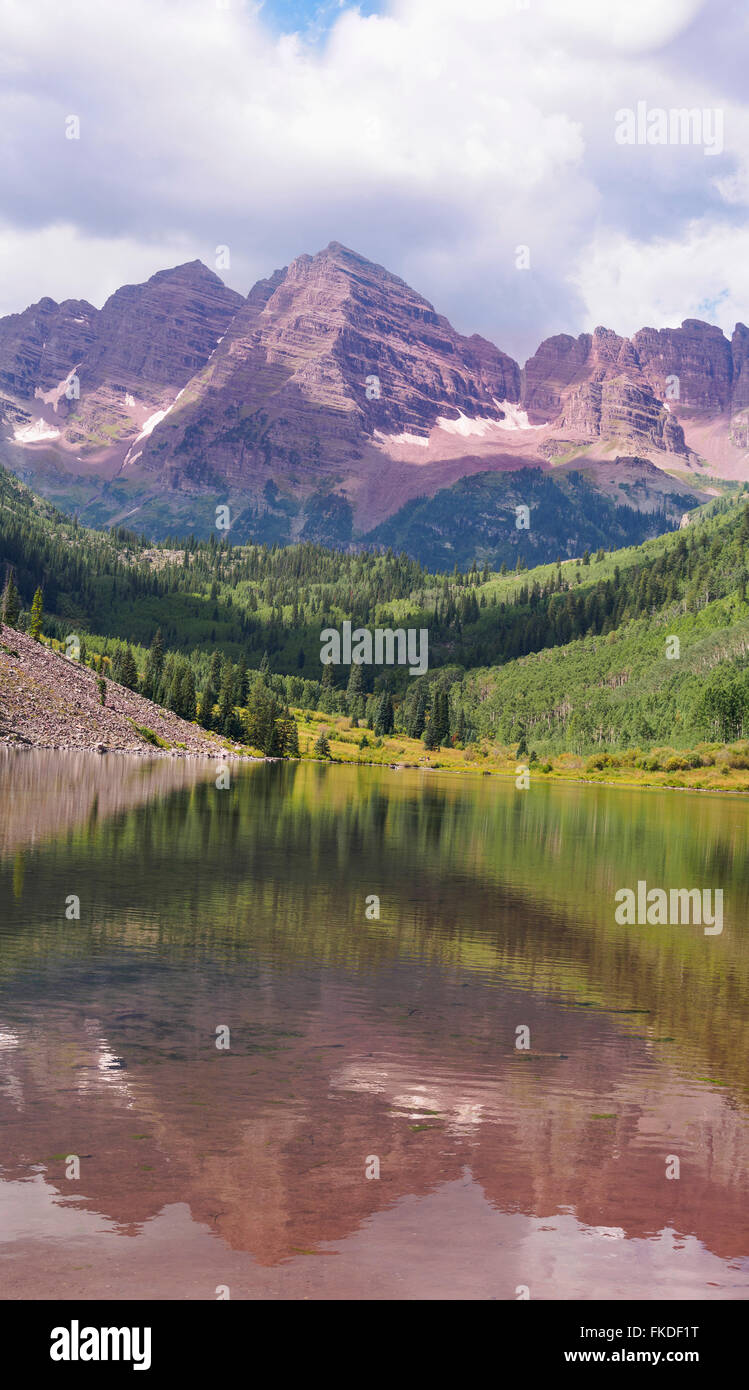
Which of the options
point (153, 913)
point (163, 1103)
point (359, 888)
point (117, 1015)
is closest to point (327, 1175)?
point (163, 1103)

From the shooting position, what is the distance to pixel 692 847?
10956 centimetres

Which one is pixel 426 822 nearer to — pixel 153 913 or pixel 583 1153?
pixel 153 913

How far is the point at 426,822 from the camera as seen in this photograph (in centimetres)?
12106

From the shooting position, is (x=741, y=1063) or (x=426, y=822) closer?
(x=741, y=1063)

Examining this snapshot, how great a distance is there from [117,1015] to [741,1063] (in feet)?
66.7

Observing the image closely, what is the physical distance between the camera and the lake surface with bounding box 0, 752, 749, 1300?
1811 centimetres

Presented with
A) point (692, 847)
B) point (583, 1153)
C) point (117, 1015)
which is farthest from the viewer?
point (692, 847)

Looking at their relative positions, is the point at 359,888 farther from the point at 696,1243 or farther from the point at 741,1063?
the point at 696,1243

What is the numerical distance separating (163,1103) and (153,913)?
25.9 metres

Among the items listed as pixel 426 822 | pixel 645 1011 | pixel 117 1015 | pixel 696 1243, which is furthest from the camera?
pixel 426 822

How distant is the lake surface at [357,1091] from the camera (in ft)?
59.4

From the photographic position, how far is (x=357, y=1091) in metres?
27.1
